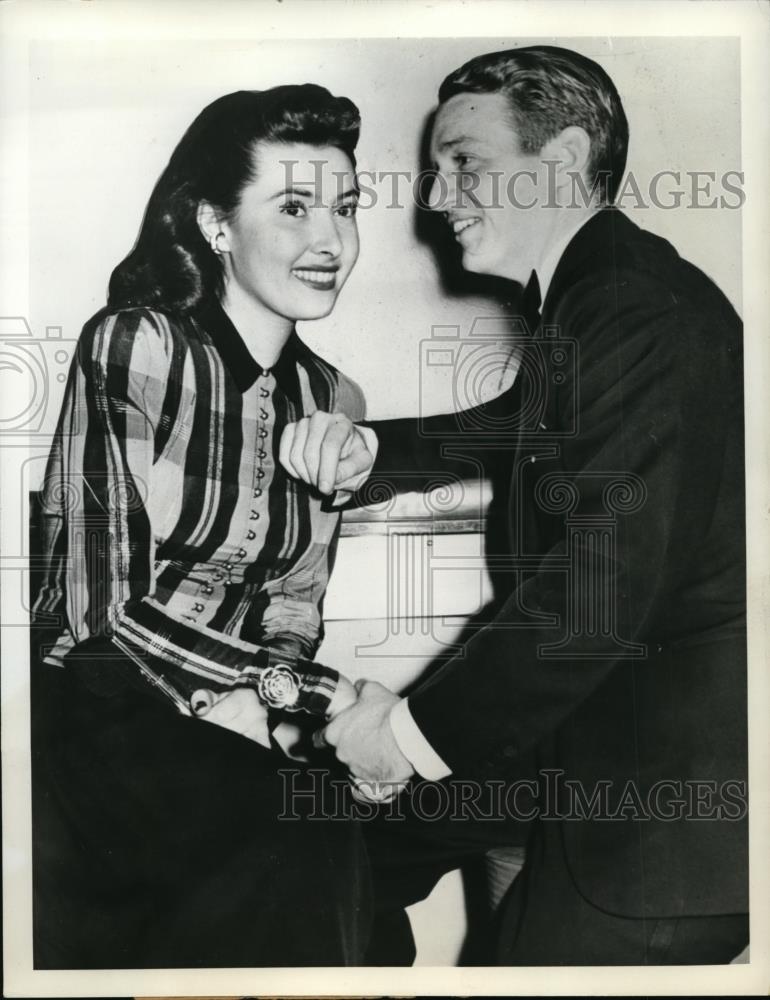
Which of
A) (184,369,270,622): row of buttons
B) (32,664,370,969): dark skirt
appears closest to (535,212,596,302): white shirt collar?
(184,369,270,622): row of buttons

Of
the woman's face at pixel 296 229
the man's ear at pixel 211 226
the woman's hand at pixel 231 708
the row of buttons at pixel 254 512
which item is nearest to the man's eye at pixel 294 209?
the woman's face at pixel 296 229

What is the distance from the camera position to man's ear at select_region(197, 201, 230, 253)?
4.65ft

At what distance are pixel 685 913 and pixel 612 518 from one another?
0.67 meters

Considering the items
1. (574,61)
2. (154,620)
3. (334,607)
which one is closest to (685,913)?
(334,607)

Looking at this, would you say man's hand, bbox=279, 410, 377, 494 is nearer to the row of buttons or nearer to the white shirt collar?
the row of buttons

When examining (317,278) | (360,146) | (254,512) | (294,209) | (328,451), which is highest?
(360,146)

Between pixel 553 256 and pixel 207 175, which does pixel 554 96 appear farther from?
pixel 207 175

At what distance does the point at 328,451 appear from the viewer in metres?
1.42

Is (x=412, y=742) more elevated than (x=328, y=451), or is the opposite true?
(x=328, y=451)

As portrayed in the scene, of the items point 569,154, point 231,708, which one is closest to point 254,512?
point 231,708

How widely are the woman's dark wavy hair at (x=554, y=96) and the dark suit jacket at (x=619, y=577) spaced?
0.31 ft

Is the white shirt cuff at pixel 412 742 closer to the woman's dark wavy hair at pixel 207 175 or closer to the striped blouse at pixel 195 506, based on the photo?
the striped blouse at pixel 195 506

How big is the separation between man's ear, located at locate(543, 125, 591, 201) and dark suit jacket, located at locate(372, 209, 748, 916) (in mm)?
87

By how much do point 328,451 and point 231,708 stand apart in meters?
0.45
